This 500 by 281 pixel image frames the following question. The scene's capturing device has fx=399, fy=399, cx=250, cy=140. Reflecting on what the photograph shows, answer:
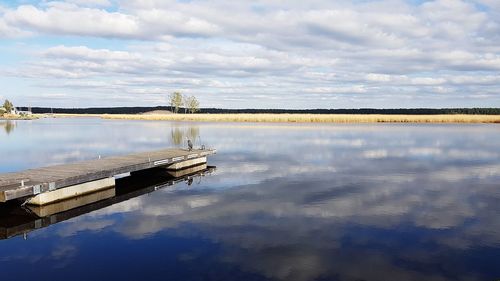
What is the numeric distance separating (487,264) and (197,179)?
17296 mm

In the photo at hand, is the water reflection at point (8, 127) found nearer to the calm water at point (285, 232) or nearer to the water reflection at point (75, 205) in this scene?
the water reflection at point (75, 205)

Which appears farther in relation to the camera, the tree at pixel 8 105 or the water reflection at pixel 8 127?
the tree at pixel 8 105

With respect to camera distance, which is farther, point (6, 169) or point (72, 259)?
point (6, 169)

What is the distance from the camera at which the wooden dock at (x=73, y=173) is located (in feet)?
54.1

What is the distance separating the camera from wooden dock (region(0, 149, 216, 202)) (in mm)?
16500

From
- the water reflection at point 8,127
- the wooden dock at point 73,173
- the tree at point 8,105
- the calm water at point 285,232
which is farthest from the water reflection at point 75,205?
the tree at point 8,105

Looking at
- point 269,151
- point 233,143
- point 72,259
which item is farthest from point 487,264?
point 233,143

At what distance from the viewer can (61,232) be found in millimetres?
14922

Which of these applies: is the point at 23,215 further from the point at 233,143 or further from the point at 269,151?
the point at 233,143

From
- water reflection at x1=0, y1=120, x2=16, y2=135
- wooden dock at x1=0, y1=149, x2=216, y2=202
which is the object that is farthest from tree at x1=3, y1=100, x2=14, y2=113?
wooden dock at x1=0, y1=149, x2=216, y2=202

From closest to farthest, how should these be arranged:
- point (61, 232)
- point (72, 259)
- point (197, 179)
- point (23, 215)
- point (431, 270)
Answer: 1. point (431, 270)
2. point (72, 259)
3. point (61, 232)
4. point (23, 215)
5. point (197, 179)

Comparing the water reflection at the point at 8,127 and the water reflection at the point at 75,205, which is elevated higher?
the water reflection at the point at 8,127

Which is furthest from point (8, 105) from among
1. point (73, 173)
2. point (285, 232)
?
point (285, 232)

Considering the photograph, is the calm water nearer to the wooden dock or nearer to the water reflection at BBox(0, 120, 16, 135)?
the wooden dock
